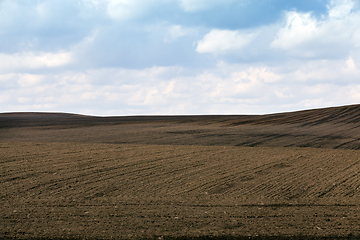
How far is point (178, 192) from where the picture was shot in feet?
29.1

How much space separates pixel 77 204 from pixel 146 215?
168 centimetres

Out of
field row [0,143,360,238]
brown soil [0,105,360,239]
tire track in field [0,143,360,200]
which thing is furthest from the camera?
tire track in field [0,143,360,200]

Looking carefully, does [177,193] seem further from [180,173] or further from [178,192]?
[180,173]

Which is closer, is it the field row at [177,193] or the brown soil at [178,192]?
the brown soil at [178,192]

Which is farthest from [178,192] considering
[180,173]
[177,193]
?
[180,173]

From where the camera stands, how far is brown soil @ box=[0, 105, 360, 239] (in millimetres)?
6480

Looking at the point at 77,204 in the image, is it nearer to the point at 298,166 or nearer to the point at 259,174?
the point at 259,174

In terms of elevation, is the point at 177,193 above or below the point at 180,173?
below

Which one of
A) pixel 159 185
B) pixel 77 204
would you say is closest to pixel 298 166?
pixel 159 185

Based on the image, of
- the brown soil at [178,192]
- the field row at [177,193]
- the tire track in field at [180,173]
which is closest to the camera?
the brown soil at [178,192]

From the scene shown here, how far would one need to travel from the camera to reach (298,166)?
39.7ft

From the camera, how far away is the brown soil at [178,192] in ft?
21.3

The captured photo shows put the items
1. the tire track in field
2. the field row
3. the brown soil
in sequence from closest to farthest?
the brown soil, the field row, the tire track in field

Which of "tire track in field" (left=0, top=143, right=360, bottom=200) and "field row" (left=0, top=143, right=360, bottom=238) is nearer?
"field row" (left=0, top=143, right=360, bottom=238)
